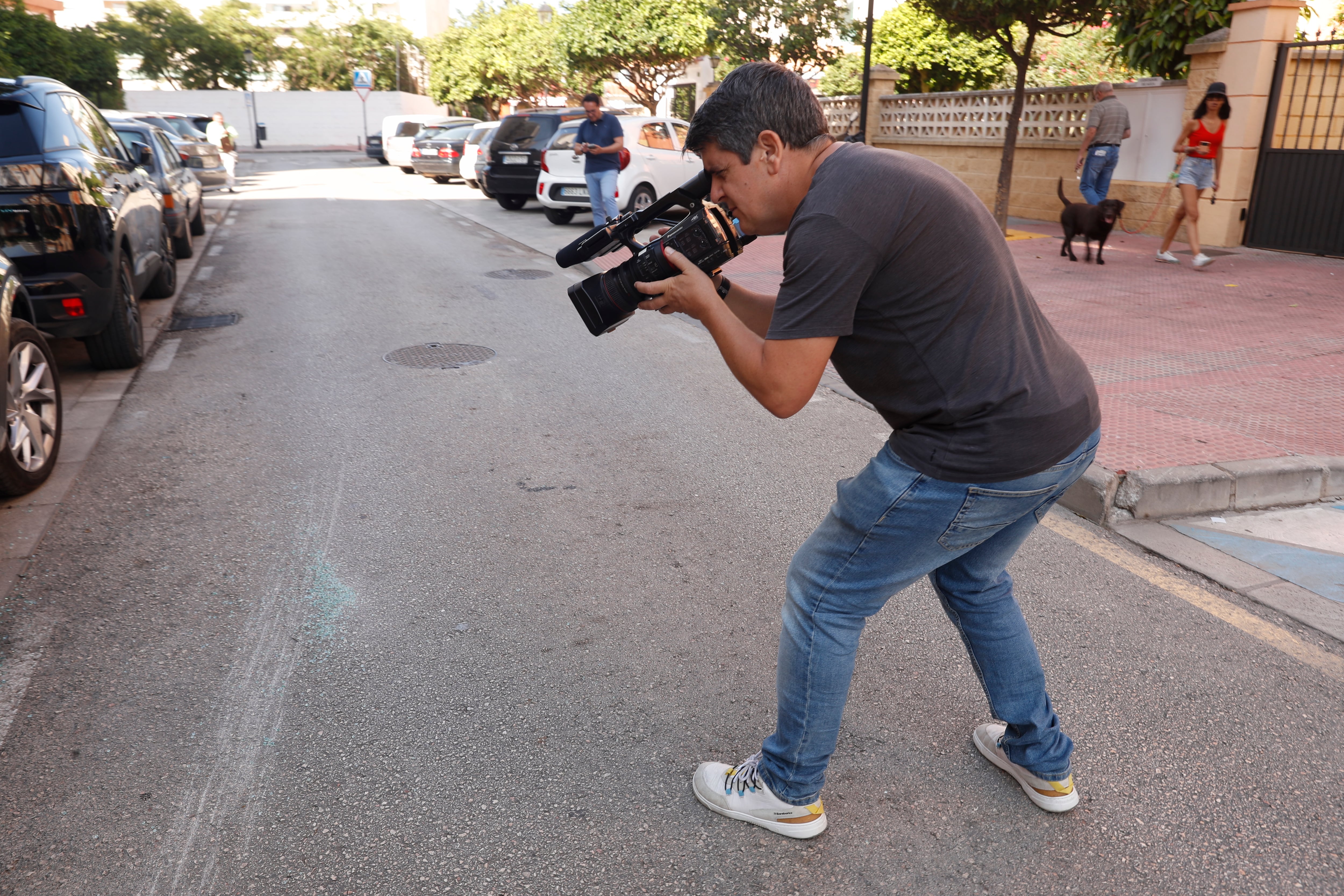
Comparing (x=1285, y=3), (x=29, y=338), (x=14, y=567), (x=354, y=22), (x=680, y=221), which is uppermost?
(x=354, y=22)

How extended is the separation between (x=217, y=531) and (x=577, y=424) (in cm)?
211

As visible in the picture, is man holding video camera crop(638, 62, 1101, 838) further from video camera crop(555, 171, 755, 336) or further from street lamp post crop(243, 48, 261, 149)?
street lamp post crop(243, 48, 261, 149)

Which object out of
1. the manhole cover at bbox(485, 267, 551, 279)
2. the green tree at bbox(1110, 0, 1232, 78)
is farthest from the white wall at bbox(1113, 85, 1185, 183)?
the manhole cover at bbox(485, 267, 551, 279)

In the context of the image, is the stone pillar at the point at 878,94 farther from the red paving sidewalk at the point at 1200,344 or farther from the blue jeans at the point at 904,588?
the blue jeans at the point at 904,588

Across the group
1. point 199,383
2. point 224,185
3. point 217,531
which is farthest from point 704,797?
point 224,185

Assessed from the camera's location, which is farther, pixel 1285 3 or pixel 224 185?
pixel 224 185

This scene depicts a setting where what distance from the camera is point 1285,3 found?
11.1 metres

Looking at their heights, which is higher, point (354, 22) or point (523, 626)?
point (354, 22)

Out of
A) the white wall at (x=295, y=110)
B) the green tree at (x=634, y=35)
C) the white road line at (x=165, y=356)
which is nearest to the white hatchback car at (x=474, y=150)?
the green tree at (x=634, y=35)

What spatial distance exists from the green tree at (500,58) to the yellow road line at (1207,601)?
3659 centimetres

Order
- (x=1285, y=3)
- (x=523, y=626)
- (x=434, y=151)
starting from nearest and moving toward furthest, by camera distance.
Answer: (x=523, y=626), (x=1285, y=3), (x=434, y=151)

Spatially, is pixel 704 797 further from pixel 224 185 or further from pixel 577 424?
pixel 224 185

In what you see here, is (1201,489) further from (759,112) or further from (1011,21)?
(1011,21)

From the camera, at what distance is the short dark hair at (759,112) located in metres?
1.96
